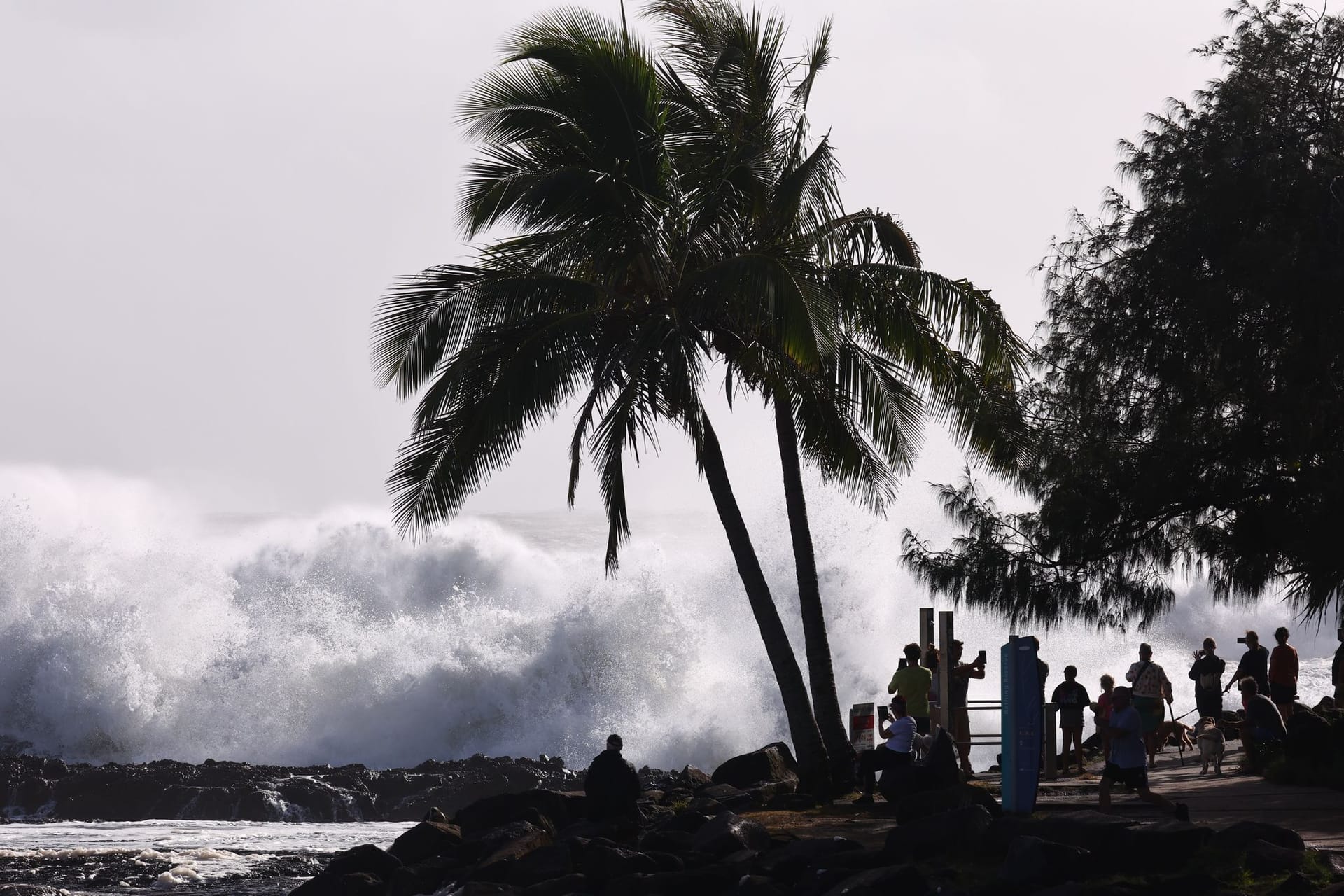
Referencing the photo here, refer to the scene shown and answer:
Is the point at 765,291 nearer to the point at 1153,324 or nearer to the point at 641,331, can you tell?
the point at 641,331

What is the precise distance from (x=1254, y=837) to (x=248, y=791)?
19.1m

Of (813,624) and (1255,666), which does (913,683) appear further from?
(1255,666)

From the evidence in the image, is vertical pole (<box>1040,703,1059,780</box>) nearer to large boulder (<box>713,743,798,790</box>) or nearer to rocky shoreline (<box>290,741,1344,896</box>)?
large boulder (<box>713,743,798,790</box>)

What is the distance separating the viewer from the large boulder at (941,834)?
9.48 metres

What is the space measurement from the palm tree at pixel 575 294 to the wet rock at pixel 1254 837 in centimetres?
556

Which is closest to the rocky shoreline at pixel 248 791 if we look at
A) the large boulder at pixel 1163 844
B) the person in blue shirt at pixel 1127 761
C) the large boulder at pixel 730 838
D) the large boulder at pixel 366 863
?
the large boulder at pixel 366 863

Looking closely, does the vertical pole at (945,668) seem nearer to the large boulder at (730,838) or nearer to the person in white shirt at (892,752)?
the person in white shirt at (892,752)

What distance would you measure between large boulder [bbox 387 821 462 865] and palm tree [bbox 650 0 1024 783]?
159 inches

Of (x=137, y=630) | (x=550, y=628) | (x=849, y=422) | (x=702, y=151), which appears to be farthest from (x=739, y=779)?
(x=137, y=630)

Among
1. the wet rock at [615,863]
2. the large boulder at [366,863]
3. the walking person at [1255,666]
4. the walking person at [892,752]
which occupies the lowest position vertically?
the large boulder at [366,863]

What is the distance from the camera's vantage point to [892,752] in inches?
474

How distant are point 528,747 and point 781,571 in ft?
25.2

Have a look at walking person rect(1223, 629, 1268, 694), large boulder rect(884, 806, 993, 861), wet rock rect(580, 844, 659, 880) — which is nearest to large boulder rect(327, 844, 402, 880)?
wet rock rect(580, 844, 659, 880)

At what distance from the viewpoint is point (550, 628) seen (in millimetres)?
36625
